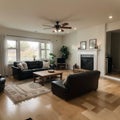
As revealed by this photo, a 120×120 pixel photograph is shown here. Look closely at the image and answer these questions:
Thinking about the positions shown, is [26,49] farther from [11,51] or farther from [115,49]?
[115,49]

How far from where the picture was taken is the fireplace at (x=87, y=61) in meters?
6.47

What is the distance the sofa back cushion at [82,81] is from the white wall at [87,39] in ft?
8.03

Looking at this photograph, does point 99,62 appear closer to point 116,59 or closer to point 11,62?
point 116,59

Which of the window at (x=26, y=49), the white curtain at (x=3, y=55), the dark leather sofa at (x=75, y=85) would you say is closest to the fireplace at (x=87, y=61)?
the window at (x=26, y=49)

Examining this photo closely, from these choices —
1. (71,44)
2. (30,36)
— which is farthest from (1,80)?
(71,44)

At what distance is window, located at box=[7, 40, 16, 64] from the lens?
629 cm

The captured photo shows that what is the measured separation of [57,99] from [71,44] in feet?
17.7

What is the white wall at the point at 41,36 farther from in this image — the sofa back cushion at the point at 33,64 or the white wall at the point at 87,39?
the sofa back cushion at the point at 33,64

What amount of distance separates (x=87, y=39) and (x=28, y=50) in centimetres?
385

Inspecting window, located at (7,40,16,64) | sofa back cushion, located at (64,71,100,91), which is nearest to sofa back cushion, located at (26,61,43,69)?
window, located at (7,40,16,64)

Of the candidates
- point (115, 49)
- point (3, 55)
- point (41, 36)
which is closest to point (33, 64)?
point (3, 55)

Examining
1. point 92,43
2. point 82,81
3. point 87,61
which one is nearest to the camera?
point 82,81

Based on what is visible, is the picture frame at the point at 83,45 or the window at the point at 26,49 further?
the picture frame at the point at 83,45

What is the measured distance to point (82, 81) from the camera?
3.31m
